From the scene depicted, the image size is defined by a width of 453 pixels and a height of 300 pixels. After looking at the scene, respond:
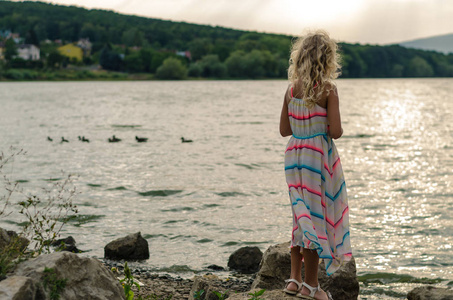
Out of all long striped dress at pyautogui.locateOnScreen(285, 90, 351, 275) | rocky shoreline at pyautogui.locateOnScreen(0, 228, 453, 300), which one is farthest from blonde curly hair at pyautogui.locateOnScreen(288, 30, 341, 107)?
rocky shoreline at pyautogui.locateOnScreen(0, 228, 453, 300)

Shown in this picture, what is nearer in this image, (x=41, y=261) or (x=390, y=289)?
(x=41, y=261)

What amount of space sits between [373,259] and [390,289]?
1.69 meters

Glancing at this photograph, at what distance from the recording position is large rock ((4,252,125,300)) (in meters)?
4.53

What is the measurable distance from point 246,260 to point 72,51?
173949mm

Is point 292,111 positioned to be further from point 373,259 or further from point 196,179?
point 196,179

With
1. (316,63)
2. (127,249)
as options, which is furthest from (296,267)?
(127,249)

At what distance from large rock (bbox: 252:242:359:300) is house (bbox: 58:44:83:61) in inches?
6490

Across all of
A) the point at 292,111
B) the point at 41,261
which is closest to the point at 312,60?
the point at 292,111

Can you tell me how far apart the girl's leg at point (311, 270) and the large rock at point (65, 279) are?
5.98ft

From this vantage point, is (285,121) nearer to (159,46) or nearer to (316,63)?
(316,63)

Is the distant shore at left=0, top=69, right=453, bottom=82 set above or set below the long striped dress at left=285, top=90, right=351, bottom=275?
below

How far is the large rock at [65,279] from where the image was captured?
178 inches

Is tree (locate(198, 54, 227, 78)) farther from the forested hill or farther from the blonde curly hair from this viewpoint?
the blonde curly hair

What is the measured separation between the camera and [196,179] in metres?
20.3
